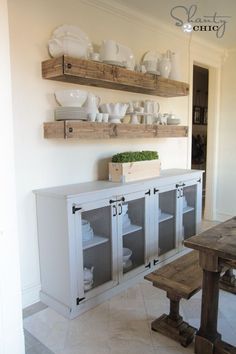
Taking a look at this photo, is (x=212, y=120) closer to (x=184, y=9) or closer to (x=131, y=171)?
(x=184, y=9)

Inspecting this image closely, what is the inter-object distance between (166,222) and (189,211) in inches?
17.6

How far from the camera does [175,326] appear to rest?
1996 mm

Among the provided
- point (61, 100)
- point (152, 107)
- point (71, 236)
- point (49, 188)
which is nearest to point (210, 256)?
point (71, 236)

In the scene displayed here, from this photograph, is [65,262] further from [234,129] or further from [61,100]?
[234,129]

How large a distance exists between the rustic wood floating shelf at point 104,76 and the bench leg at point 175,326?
169 centimetres

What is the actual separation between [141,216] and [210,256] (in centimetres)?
107

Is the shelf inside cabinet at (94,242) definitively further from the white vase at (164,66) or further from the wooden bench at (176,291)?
the white vase at (164,66)

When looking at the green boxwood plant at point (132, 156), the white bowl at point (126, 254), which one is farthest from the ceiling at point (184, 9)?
the white bowl at point (126, 254)

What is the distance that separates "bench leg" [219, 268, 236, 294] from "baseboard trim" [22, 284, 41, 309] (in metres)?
1.55

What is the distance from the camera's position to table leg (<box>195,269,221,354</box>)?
178 centimetres

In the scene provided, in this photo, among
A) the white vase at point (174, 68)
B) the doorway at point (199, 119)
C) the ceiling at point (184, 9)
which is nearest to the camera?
the ceiling at point (184, 9)

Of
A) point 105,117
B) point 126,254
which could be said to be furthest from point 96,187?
point 126,254

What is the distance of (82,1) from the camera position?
251 cm

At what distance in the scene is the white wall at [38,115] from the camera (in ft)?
7.14
